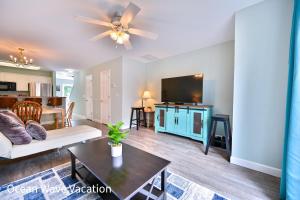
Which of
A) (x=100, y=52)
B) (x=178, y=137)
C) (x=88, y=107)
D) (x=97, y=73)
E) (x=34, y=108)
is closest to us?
(x=34, y=108)

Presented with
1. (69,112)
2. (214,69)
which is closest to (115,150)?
(214,69)

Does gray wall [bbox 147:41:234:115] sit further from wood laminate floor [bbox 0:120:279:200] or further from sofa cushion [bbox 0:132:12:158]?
sofa cushion [bbox 0:132:12:158]

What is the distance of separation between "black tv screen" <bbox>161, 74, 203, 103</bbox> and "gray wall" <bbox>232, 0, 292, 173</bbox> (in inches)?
41.6

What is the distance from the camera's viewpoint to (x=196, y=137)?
298 cm

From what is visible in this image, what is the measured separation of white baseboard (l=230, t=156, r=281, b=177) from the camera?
177 cm

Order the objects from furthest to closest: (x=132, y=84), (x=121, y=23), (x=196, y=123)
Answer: (x=132, y=84)
(x=196, y=123)
(x=121, y=23)

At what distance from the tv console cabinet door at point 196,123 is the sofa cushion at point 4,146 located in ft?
10.2

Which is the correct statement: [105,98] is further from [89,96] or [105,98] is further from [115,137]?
[115,137]

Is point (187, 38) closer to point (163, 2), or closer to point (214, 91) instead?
point (163, 2)

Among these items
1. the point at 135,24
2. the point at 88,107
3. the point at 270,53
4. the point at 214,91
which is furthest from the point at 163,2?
the point at 88,107

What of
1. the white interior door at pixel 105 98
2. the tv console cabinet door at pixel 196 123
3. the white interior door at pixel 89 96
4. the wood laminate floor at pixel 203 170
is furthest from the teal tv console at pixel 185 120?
the white interior door at pixel 89 96

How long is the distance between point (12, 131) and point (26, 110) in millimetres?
1348

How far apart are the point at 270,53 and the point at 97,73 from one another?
17.4 feet

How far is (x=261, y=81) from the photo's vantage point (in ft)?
6.05
